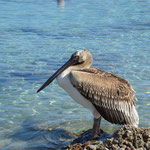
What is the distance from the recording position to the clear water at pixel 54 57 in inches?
232

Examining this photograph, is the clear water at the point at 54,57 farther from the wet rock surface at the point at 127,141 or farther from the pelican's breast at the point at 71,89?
the wet rock surface at the point at 127,141

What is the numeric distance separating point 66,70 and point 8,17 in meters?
11.4

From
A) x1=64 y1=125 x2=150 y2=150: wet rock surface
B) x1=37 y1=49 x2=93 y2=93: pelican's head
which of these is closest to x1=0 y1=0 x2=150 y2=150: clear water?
x1=37 y1=49 x2=93 y2=93: pelican's head

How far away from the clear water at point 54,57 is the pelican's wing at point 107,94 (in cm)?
66

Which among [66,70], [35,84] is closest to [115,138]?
[66,70]

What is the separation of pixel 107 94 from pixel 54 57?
4.99 meters

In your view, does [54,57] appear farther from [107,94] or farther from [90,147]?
[90,147]

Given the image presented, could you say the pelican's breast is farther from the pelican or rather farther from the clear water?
the clear water

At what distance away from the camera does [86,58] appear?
18.0 ft

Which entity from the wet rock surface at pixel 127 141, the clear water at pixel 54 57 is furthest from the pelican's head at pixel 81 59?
the wet rock surface at pixel 127 141

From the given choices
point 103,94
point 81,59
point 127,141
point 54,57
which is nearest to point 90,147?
point 127,141

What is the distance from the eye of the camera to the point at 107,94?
5.16 meters

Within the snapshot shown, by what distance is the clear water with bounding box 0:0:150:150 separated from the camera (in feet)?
19.3

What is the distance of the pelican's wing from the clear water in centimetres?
66
